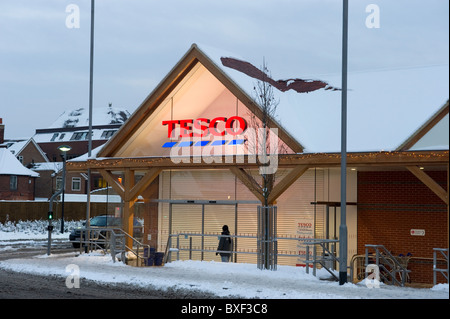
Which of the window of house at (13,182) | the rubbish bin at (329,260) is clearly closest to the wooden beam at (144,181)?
the rubbish bin at (329,260)

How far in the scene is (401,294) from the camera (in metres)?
16.0

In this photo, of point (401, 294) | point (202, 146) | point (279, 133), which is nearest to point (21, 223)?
point (202, 146)

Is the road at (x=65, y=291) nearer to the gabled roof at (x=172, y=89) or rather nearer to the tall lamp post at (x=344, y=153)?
the tall lamp post at (x=344, y=153)

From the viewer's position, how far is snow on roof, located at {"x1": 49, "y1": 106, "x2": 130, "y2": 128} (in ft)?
302

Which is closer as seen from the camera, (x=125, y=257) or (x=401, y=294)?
(x=401, y=294)

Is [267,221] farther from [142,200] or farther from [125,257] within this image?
[142,200]

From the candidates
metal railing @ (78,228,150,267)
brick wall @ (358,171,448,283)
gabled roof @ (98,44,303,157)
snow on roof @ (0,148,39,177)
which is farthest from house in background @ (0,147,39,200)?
brick wall @ (358,171,448,283)

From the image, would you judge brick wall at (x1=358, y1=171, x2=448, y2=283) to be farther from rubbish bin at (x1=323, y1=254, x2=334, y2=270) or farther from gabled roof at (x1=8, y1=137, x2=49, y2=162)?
gabled roof at (x1=8, y1=137, x2=49, y2=162)

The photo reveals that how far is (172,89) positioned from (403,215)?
898cm

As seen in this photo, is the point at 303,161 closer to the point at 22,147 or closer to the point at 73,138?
the point at 22,147

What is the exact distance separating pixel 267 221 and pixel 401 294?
18.9 feet

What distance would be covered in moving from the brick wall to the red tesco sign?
4.61 metres
